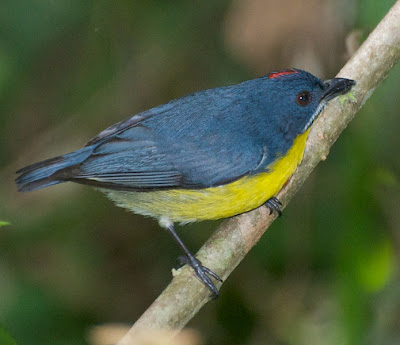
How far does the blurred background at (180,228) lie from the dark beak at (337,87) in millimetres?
312

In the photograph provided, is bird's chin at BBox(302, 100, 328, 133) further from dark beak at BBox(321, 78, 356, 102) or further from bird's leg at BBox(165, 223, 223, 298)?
bird's leg at BBox(165, 223, 223, 298)

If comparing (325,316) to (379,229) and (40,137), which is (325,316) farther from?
(40,137)

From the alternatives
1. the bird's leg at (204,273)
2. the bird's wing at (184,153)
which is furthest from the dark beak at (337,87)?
the bird's leg at (204,273)

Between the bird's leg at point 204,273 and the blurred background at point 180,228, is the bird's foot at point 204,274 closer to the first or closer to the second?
the bird's leg at point 204,273

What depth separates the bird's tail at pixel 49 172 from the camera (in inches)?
165

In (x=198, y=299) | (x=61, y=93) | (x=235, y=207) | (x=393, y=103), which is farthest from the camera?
(x=61, y=93)

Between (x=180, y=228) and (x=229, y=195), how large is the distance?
2140 mm

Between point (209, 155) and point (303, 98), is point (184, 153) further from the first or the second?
point (303, 98)

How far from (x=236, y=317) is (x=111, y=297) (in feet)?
4.26

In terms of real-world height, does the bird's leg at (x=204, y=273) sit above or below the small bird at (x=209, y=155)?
below

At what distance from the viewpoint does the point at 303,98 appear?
4238 mm

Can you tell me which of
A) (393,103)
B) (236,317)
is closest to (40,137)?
(236,317)

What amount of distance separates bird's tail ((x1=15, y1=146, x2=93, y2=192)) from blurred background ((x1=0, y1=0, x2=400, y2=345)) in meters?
1.04

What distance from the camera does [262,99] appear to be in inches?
169
